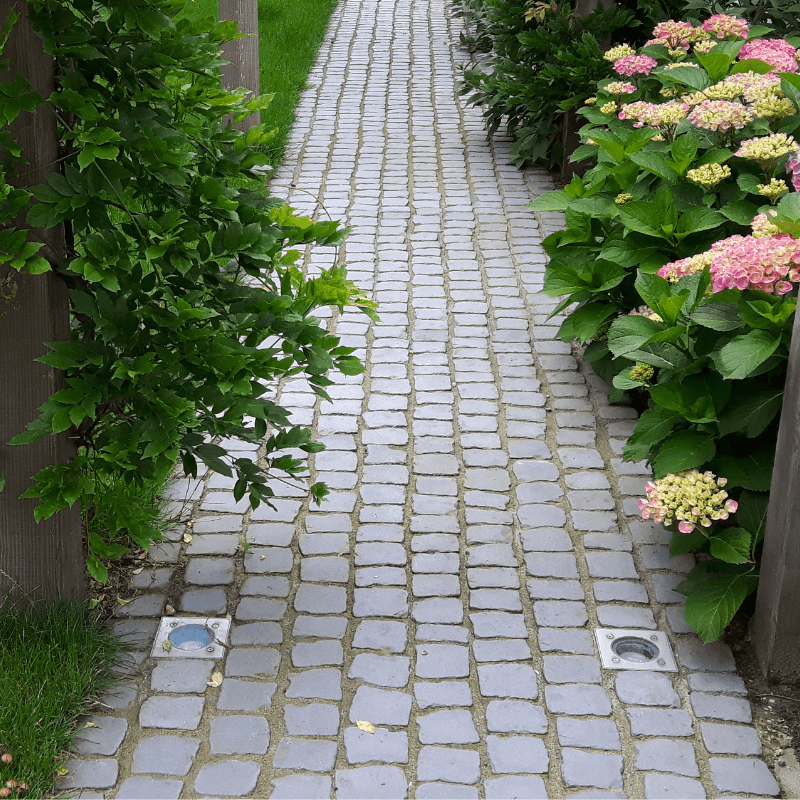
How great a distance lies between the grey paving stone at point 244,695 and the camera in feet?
10.5

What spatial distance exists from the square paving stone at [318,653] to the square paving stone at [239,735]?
11.3 inches

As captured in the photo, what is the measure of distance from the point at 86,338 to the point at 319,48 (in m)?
9.65

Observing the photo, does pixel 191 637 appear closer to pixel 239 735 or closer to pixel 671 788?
pixel 239 735

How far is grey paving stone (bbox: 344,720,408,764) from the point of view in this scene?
3.00 metres

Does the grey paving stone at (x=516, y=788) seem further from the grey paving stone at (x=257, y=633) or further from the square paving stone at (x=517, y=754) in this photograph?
the grey paving stone at (x=257, y=633)

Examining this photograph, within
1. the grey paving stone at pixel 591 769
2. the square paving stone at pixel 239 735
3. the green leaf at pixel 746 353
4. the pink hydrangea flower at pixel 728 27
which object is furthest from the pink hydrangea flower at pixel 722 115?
the square paving stone at pixel 239 735

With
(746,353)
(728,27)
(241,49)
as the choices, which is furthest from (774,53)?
(241,49)

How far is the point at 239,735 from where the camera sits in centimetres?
308

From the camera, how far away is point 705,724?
124 inches

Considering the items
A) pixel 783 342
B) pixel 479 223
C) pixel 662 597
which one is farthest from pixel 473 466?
pixel 479 223

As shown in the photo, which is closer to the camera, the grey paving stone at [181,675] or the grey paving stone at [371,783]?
the grey paving stone at [371,783]

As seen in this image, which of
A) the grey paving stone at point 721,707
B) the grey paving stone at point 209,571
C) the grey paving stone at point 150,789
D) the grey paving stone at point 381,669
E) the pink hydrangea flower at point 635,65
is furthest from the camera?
the pink hydrangea flower at point 635,65

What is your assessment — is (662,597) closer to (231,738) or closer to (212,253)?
(231,738)

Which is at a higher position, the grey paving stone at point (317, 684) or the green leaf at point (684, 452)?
the green leaf at point (684, 452)
